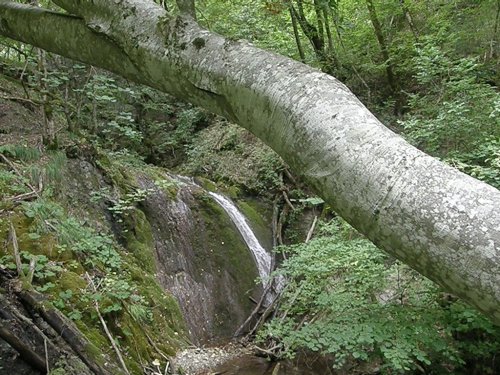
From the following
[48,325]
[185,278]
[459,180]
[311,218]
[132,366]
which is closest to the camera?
[459,180]

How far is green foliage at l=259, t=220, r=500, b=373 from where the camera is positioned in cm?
344

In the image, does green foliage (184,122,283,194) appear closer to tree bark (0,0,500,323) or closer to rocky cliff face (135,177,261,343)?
rocky cliff face (135,177,261,343)

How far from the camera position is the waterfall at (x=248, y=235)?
8.55 metres

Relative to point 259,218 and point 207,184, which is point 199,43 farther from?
point 207,184

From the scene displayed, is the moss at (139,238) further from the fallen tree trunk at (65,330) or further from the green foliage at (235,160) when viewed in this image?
the green foliage at (235,160)

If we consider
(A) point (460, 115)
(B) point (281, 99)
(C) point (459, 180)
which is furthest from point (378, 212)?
(A) point (460, 115)

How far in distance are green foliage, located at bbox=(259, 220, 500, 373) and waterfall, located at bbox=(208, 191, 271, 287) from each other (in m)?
3.33

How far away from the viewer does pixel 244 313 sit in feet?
24.6

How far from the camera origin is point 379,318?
12.2 feet

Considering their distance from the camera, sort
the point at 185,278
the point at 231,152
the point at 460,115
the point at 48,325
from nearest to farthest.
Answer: the point at 48,325 < the point at 460,115 < the point at 185,278 < the point at 231,152

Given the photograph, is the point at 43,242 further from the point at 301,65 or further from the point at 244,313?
the point at 244,313

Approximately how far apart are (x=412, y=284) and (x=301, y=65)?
3913 millimetres

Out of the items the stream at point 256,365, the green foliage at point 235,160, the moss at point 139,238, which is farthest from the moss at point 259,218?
the stream at point 256,365

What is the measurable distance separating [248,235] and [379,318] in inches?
213
